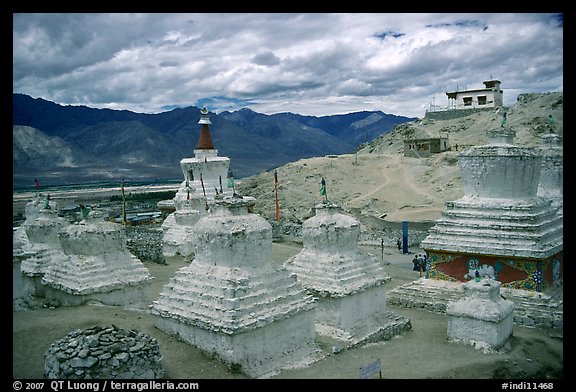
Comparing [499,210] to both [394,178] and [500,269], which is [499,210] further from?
[394,178]

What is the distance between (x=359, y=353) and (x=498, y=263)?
198 inches

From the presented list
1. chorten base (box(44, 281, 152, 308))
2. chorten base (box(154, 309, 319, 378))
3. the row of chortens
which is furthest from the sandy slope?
chorten base (box(154, 309, 319, 378))

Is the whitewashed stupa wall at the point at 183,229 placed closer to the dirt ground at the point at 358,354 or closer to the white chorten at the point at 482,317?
the dirt ground at the point at 358,354

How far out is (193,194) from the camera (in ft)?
69.3

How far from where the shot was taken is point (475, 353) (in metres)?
10.6

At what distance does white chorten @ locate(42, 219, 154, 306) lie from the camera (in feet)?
37.5

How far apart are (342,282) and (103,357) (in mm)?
5328

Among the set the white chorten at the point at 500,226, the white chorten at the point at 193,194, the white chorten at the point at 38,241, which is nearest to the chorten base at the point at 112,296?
the white chorten at the point at 38,241

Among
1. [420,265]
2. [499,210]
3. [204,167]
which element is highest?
[204,167]

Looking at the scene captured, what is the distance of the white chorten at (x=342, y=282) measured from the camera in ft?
36.3

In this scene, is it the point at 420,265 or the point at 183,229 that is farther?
the point at 183,229

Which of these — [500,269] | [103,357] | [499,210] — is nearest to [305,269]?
[500,269]
